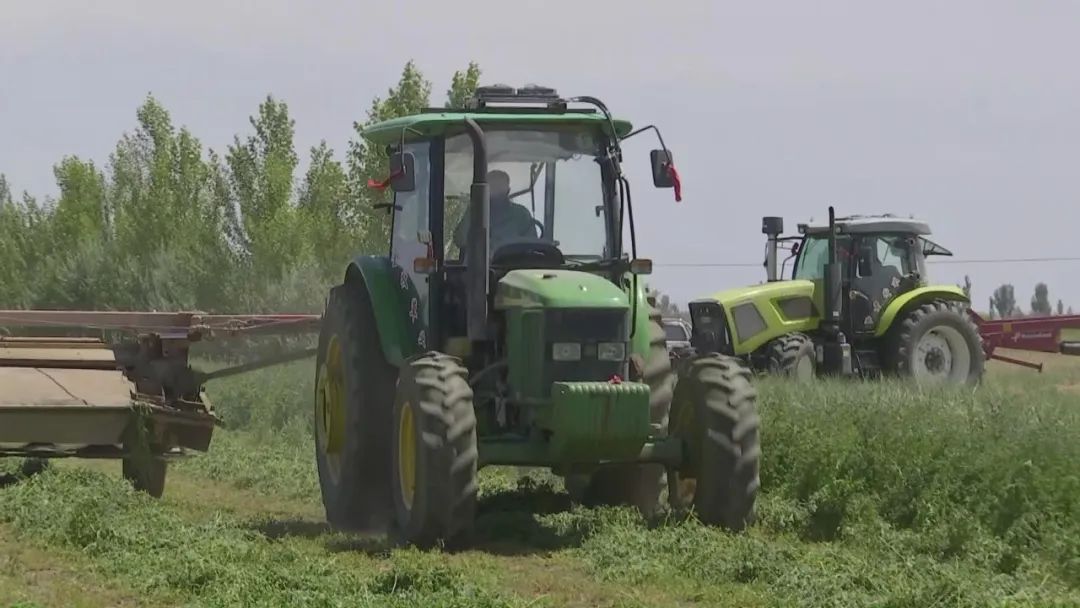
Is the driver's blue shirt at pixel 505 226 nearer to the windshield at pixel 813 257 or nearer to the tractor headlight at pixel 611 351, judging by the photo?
the tractor headlight at pixel 611 351

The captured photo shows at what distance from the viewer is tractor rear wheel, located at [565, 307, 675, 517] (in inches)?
382

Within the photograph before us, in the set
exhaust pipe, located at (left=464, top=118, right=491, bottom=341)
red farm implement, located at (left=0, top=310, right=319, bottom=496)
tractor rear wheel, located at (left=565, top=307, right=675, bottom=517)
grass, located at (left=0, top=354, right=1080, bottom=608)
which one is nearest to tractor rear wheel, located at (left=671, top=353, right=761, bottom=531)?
grass, located at (left=0, top=354, right=1080, bottom=608)

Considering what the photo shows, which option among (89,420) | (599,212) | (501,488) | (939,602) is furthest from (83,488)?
(939,602)

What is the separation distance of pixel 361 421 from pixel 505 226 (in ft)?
5.27

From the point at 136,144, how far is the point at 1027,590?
36.4 m

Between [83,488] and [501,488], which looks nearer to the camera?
[83,488]

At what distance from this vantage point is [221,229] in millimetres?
34812

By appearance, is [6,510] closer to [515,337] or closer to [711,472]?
[515,337]

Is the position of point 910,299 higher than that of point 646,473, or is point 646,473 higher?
point 910,299

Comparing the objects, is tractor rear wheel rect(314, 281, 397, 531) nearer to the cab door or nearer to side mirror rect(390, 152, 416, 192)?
the cab door

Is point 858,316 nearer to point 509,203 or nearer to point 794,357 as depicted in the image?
point 794,357

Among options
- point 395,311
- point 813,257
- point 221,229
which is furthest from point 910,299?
point 221,229

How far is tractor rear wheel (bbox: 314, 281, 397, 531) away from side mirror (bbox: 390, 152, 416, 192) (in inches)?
55.1

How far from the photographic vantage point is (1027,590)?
7.33m
